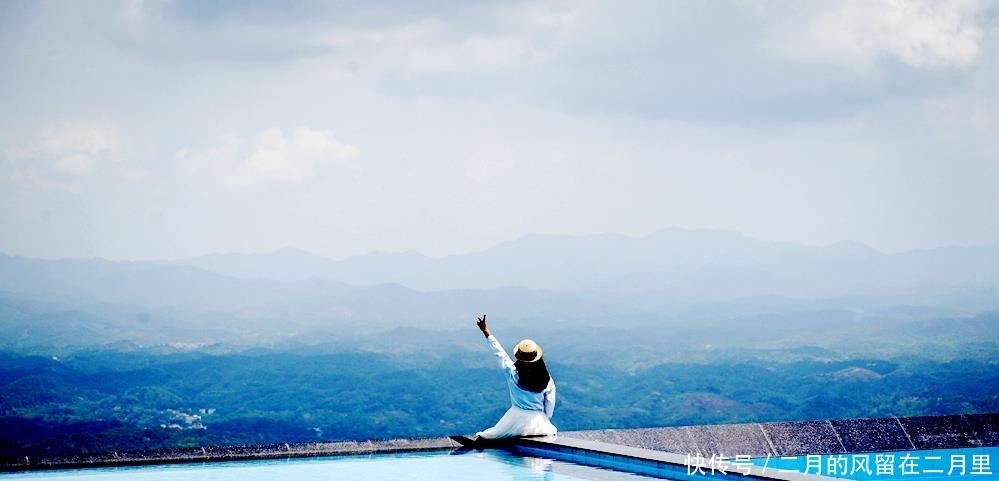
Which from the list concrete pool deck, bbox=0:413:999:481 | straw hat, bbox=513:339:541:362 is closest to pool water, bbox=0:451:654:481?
concrete pool deck, bbox=0:413:999:481

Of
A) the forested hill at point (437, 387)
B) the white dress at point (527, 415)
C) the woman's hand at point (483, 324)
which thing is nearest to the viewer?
the woman's hand at point (483, 324)

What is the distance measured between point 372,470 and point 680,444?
2675mm

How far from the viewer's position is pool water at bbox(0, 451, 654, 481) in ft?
22.0

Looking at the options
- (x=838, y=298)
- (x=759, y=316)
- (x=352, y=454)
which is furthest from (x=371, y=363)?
(x=352, y=454)

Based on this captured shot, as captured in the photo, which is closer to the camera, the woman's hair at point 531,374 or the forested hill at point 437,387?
the woman's hair at point 531,374

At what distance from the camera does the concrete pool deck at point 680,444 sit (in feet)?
24.4

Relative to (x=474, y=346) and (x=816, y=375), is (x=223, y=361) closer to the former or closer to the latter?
(x=474, y=346)

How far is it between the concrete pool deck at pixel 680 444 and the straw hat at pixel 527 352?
602mm

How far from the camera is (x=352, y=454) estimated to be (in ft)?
26.2

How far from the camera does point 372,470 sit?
7195mm

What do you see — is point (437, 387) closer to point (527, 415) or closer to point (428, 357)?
point (428, 357)

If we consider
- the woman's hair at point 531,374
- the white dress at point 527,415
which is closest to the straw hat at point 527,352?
the woman's hair at point 531,374

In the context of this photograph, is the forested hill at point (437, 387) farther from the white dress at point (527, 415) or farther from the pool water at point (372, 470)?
the white dress at point (527, 415)

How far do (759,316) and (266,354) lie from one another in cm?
3640
